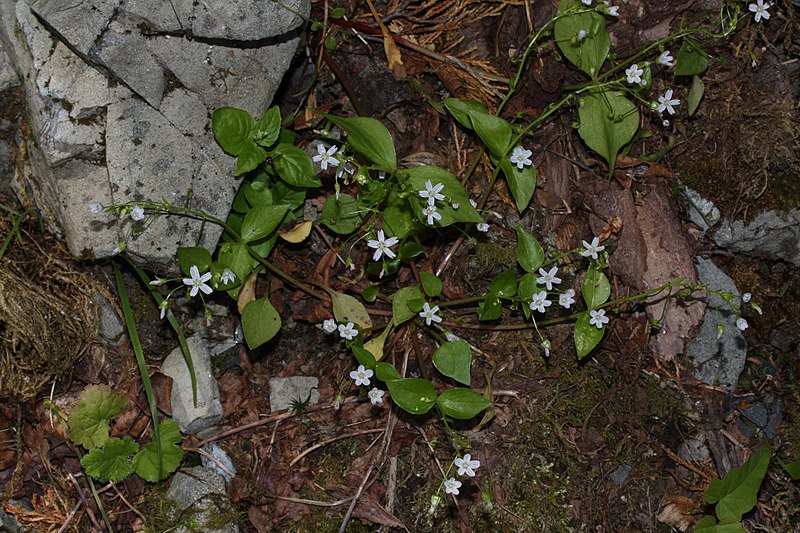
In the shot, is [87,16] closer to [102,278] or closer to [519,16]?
[102,278]

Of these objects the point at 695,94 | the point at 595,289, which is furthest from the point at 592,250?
the point at 695,94

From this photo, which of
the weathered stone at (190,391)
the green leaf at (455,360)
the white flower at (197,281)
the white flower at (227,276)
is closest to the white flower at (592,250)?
the green leaf at (455,360)

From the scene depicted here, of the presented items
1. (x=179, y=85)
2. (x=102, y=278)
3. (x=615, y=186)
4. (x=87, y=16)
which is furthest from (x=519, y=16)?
(x=102, y=278)

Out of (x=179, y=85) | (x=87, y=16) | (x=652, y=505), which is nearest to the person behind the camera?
(x=87, y=16)

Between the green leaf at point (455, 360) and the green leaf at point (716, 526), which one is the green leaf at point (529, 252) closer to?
the green leaf at point (455, 360)

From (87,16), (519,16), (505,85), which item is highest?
(87,16)

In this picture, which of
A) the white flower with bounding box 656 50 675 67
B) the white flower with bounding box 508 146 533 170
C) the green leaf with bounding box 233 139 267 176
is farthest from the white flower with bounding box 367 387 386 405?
the white flower with bounding box 656 50 675 67
